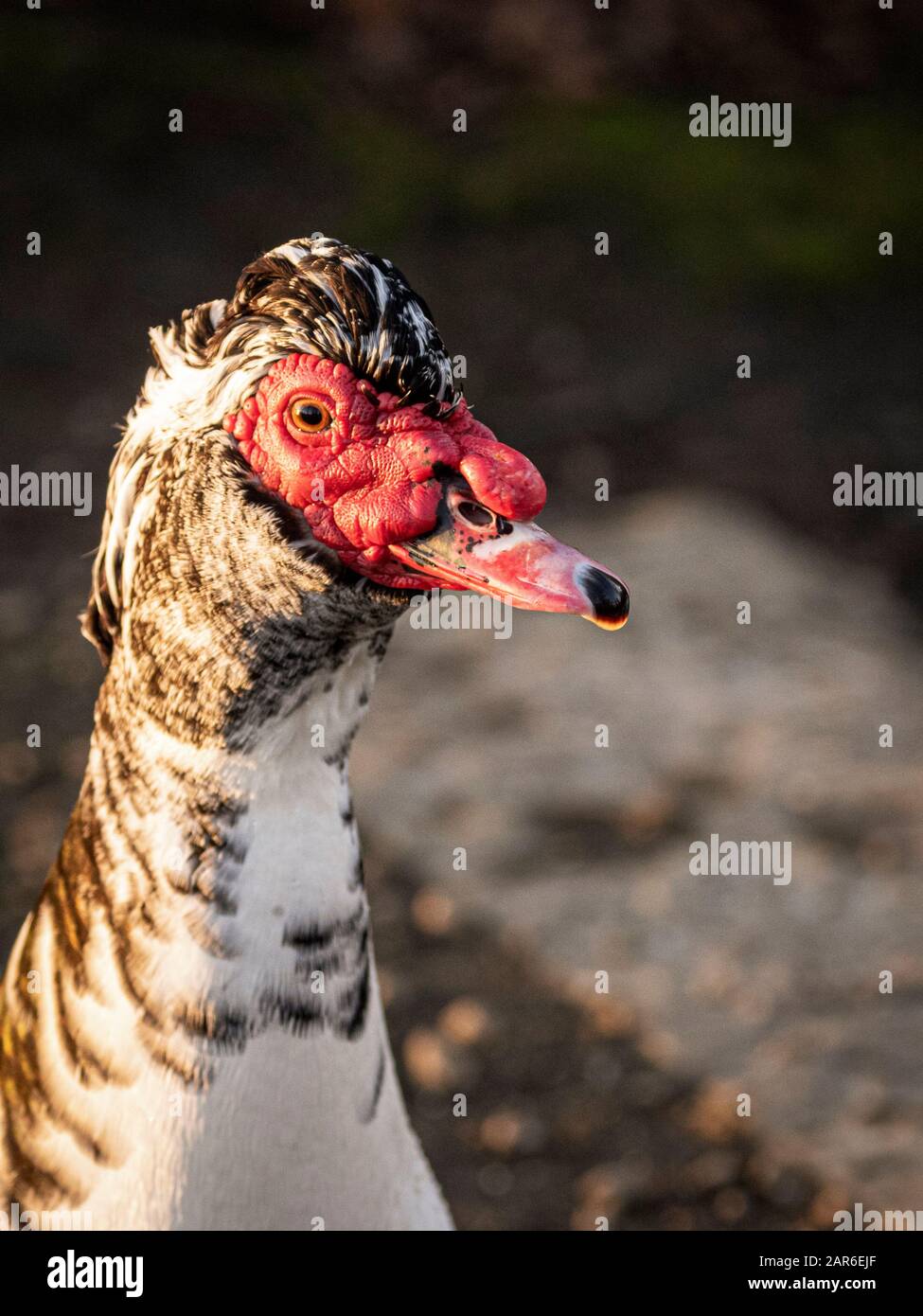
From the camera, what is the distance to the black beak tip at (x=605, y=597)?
2.07 m

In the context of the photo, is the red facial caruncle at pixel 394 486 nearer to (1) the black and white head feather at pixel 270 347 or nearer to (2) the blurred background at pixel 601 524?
Result: (1) the black and white head feather at pixel 270 347

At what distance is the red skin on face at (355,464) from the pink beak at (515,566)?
0.03 m

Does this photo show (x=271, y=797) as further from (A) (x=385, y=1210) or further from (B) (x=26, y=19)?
(B) (x=26, y=19)

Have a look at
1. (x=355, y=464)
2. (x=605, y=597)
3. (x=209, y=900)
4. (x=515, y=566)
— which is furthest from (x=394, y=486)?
(x=209, y=900)

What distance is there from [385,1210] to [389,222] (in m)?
8.03

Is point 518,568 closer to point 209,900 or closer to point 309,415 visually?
point 309,415

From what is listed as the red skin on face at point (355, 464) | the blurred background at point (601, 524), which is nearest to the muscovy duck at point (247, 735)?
the red skin on face at point (355, 464)

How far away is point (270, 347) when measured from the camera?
2.15 metres

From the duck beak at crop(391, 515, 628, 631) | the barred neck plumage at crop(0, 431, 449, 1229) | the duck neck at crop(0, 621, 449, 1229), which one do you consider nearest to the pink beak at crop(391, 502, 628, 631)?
the duck beak at crop(391, 515, 628, 631)

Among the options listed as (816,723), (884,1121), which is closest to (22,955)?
(884,1121)

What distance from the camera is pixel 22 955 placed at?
104 inches

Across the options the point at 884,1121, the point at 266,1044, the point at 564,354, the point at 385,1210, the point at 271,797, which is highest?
the point at 564,354

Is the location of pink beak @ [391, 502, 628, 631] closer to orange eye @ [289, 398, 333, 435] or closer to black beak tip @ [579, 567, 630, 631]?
black beak tip @ [579, 567, 630, 631]
